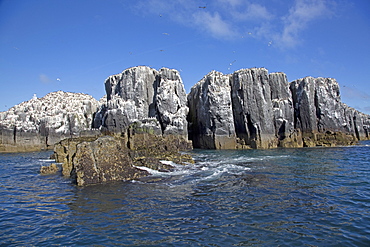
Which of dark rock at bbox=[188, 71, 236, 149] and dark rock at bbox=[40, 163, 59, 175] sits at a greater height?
dark rock at bbox=[188, 71, 236, 149]

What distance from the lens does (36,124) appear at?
5706 cm

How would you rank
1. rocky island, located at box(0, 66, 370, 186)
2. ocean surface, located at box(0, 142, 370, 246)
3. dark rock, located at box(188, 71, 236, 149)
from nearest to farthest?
ocean surface, located at box(0, 142, 370, 246), rocky island, located at box(0, 66, 370, 186), dark rock, located at box(188, 71, 236, 149)

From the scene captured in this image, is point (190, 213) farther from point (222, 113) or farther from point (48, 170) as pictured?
point (222, 113)

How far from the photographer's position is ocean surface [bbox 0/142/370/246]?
289 inches

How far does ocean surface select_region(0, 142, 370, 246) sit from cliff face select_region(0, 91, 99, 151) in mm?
37445

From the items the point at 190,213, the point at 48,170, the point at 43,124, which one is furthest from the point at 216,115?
the point at 43,124

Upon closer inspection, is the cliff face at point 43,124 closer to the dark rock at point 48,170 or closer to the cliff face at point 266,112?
the cliff face at point 266,112

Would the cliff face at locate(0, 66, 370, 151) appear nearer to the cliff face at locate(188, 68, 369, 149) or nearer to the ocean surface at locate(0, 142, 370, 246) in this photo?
the cliff face at locate(188, 68, 369, 149)

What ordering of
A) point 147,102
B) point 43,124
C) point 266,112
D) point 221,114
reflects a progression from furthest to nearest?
point 43,124 → point 147,102 → point 266,112 → point 221,114

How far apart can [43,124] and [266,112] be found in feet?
160

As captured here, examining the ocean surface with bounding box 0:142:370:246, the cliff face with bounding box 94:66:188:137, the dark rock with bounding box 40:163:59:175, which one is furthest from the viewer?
the cliff face with bounding box 94:66:188:137

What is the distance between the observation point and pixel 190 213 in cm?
951

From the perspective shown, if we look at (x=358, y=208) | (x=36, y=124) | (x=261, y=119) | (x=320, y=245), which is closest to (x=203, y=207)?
(x=320, y=245)

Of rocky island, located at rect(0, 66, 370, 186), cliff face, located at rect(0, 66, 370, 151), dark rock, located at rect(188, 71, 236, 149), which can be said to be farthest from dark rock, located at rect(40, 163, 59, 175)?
dark rock, located at rect(188, 71, 236, 149)
